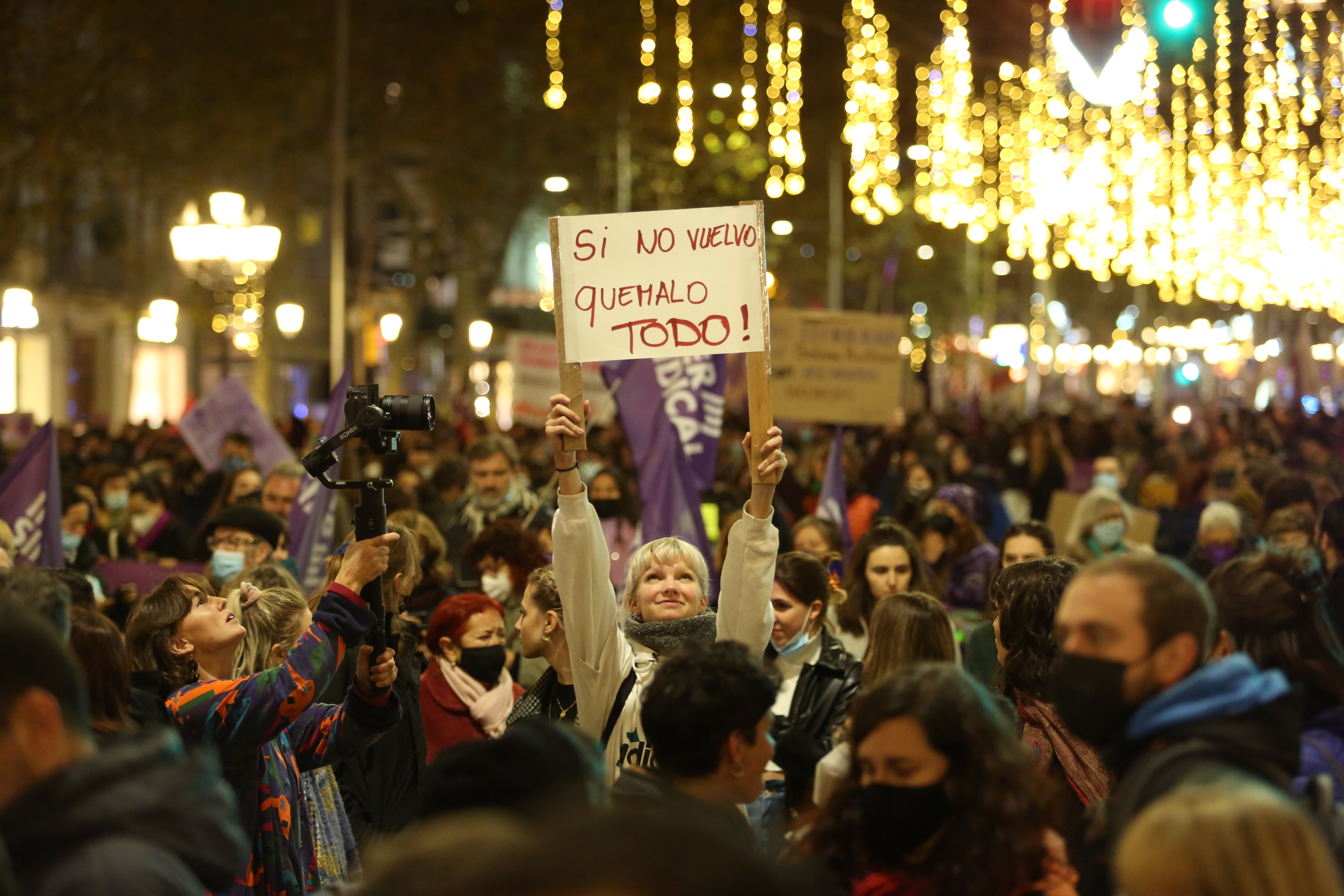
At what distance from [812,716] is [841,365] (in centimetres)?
912

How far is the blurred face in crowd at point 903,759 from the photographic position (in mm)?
3057

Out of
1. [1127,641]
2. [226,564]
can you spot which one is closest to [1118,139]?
[226,564]

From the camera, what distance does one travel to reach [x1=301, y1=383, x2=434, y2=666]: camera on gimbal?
407 centimetres

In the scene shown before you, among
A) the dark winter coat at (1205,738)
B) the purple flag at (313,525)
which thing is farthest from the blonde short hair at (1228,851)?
the purple flag at (313,525)

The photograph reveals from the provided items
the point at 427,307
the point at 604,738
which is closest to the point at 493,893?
the point at 604,738

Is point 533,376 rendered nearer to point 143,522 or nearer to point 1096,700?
point 143,522

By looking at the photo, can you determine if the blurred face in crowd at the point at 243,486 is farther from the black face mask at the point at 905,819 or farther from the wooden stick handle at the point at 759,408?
the black face mask at the point at 905,819

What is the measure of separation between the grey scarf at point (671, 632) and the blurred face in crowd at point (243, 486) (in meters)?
6.14

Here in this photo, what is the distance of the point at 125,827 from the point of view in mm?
2414

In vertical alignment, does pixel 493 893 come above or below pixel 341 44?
below

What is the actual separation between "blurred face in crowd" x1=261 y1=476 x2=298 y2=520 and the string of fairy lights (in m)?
10.2

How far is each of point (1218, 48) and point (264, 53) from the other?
15.7 meters

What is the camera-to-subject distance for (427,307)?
5734 centimetres

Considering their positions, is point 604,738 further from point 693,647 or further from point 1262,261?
point 1262,261
